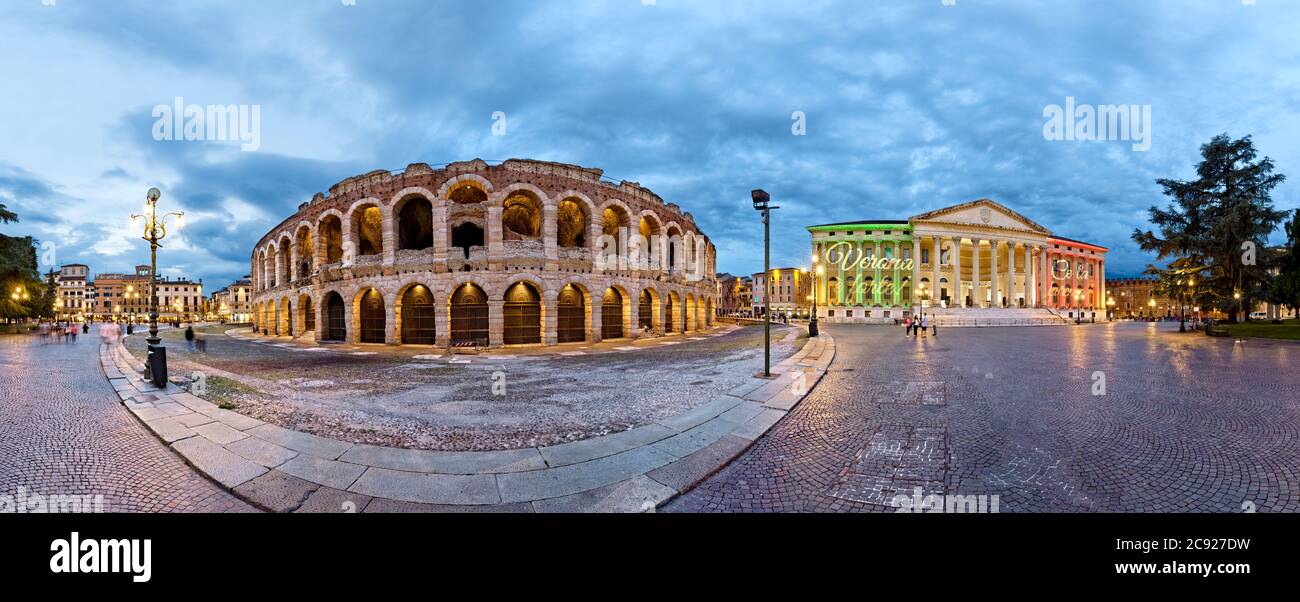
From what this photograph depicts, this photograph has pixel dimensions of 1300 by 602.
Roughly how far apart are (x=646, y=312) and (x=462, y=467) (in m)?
25.6

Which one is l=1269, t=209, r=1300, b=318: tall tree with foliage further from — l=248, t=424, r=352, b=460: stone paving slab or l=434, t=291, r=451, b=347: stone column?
l=434, t=291, r=451, b=347: stone column

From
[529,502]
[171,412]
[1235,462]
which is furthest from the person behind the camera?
[171,412]

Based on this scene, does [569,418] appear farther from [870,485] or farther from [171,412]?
[171,412]

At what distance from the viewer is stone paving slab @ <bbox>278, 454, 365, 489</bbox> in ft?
16.2

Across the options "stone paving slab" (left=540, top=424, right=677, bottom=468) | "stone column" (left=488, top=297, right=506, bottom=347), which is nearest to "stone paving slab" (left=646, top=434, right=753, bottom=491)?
"stone paving slab" (left=540, top=424, right=677, bottom=468)

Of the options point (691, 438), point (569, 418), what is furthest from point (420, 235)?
point (691, 438)

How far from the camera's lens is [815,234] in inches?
2889

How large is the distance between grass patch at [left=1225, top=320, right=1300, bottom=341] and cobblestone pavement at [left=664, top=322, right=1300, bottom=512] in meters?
24.0

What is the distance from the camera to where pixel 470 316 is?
2470 centimetres

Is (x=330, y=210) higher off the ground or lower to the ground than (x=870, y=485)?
higher

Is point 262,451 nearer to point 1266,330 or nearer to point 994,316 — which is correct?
point 1266,330

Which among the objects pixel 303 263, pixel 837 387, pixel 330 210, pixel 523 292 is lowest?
pixel 837 387

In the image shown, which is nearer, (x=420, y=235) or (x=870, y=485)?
(x=870, y=485)

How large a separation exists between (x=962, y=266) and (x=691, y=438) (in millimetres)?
88621
